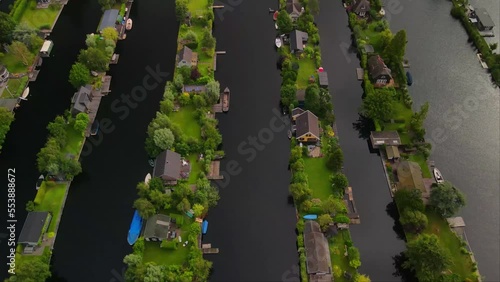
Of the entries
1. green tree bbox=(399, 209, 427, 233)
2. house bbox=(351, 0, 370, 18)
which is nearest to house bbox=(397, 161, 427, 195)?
green tree bbox=(399, 209, 427, 233)

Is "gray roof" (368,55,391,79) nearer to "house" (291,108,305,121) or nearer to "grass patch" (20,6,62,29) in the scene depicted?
"house" (291,108,305,121)

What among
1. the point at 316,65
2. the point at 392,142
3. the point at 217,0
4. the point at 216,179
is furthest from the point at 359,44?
the point at 216,179

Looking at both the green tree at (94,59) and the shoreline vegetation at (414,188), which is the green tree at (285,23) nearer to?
the shoreline vegetation at (414,188)

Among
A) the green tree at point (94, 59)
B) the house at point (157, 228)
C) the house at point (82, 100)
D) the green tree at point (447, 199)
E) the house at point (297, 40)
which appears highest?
the house at point (297, 40)

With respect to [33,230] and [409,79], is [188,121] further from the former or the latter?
[409,79]

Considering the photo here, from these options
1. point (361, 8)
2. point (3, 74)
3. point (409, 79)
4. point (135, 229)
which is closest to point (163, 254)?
point (135, 229)

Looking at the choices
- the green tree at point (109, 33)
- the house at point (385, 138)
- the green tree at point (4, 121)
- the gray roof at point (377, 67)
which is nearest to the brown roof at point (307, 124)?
the house at point (385, 138)
